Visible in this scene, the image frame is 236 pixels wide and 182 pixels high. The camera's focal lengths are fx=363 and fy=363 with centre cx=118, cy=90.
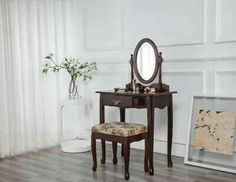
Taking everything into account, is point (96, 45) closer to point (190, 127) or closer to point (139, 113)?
point (139, 113)

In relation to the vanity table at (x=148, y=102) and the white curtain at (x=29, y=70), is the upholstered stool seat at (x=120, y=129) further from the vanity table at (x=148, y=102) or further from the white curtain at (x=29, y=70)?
the white curtain at (x=29, y=70)

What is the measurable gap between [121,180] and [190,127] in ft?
3.15

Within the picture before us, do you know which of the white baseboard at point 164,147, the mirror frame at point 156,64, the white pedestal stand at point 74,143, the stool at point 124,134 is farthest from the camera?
the white pedestal stand at point 74,143

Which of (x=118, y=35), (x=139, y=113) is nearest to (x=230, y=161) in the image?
(x=139, y=113)

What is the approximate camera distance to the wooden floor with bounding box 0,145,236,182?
10.8ft

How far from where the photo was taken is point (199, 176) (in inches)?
130

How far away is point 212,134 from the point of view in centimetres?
354

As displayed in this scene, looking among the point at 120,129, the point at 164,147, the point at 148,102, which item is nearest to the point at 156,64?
the point at 148,102

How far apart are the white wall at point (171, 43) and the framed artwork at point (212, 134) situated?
144mm

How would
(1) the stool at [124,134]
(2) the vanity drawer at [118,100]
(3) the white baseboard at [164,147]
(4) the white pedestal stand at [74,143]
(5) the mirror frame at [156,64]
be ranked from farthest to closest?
(4) the white pedestal stand at [74,143], (3) the white baseboard at [164,147], (5) the mirror frame at [156,64], (2) the vanity drawer at [118,100], (1) the stool at [124,134]

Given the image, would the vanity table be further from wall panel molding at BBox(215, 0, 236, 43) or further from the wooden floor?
wall panel molding at BBox(215, 0, 236, 43)

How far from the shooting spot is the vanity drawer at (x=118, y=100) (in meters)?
3.50

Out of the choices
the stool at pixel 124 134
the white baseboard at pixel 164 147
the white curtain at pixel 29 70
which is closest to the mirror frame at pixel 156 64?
the stool at pixel 124 134

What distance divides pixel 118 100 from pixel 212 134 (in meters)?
0.98
